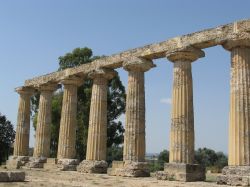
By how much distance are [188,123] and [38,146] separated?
18.3 meters

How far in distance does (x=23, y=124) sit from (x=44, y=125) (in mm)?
3892

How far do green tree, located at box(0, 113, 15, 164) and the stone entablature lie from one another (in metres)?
21.1

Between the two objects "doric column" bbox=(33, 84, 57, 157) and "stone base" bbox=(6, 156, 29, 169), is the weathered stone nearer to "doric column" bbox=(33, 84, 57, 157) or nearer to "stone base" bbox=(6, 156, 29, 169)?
"doric column" bbox=(33, 84, 57, 157)

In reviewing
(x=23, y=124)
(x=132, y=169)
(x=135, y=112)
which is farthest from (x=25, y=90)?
(x=132, y=169)

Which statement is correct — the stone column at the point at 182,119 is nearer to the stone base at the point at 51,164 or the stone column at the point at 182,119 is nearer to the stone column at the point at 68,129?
the stone column at the point at 68,129

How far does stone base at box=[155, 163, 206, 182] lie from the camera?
2321 centimetres

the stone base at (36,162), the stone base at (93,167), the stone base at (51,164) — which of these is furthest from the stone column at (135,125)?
the stone base at (36,162)

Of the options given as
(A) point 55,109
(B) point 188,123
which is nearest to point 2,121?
(A) point 55,109

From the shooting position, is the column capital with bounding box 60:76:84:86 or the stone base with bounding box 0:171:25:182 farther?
the column capital with bounding box 60:76:84:86

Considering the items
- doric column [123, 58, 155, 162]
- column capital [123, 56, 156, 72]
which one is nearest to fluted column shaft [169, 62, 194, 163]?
column capital [123, 56, 156, 72]

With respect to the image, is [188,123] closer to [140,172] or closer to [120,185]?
[140,172]

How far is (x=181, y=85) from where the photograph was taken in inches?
1000

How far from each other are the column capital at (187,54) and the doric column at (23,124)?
20.5m

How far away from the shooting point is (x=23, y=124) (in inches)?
1607
